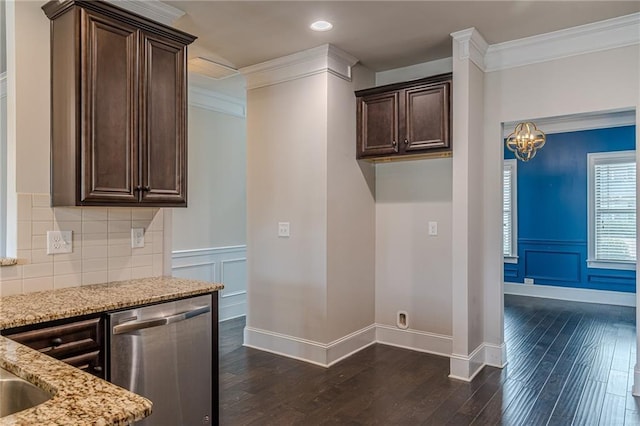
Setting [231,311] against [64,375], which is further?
[231,311]

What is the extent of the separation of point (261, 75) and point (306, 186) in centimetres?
120

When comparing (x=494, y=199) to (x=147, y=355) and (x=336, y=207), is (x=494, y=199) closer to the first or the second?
(x=336, y=207)

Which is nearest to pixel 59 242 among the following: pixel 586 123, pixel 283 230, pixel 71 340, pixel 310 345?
pixel 71 340

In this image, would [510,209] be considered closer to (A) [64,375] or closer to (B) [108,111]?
(B) [108,111]

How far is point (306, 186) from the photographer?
149 inches

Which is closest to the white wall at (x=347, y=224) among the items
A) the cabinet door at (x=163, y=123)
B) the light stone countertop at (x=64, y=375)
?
the cabinet door at (x=163, y=123)

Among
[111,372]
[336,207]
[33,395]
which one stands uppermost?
[336,207]

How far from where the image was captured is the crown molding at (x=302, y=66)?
366cm

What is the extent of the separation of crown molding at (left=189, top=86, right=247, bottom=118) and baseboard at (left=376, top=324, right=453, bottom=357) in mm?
3100

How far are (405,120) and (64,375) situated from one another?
3211mm

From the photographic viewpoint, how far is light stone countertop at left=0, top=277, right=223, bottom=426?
891mm

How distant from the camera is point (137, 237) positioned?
277cm

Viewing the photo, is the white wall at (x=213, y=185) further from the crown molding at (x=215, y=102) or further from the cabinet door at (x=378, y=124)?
the cabinet door at (x=378, y=124)

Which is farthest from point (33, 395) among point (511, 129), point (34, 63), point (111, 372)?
point (511, 129)
